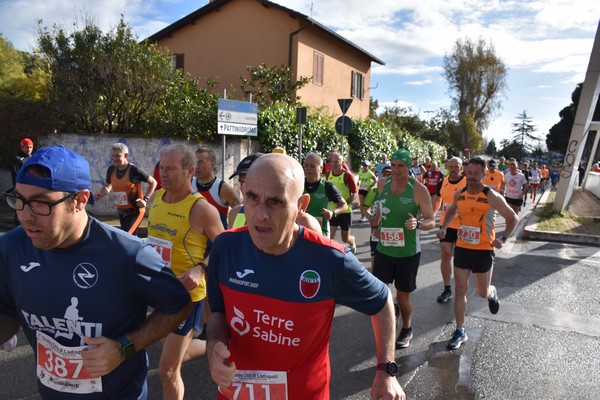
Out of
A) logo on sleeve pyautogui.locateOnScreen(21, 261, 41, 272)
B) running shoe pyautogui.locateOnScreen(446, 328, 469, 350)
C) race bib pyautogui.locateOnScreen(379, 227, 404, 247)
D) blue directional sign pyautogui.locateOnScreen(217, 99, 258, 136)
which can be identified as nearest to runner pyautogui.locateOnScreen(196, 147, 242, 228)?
race bib pyautogui.locateOnScreen(379, 227, 404, 247)

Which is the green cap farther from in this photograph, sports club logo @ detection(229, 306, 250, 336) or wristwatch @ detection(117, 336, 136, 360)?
wristwatch @ detection(117, 336, 136, 360)

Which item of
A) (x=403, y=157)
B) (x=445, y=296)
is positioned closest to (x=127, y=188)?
(x=403, y=157)

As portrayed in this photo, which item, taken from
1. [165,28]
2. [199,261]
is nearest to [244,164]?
[199,261]

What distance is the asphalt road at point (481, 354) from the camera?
394 cm

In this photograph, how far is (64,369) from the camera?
6.42ft

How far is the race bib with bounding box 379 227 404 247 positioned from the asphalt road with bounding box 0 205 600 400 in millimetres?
1103

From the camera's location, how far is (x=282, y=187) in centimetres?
189

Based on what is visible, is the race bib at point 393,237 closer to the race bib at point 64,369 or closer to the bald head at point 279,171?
the bald head at point 279,171

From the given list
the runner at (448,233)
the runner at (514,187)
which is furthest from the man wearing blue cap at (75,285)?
the runner at (514,187)

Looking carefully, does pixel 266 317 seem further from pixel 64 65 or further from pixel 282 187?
pixel 64 65

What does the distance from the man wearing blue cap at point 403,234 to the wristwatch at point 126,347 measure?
137 inches

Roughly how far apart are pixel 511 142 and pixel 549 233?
103130 millimetres

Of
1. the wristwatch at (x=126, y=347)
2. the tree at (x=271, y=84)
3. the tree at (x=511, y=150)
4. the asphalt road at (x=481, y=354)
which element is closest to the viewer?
the wristwatch at (x=126, y=347)

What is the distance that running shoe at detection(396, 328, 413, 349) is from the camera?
482cm
